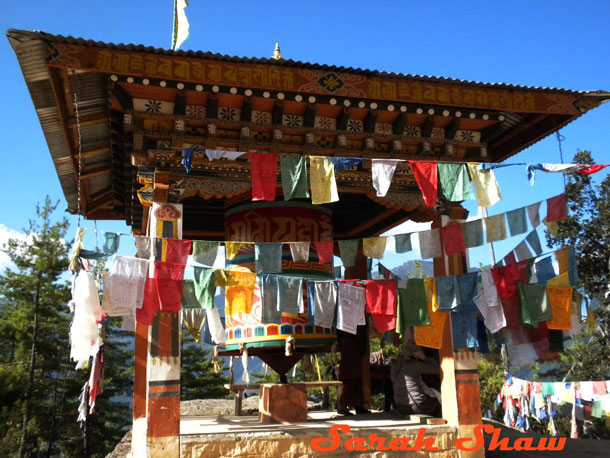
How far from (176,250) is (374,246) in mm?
2918

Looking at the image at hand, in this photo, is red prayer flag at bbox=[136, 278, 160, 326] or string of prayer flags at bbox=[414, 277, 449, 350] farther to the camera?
string of prayer flags at bbox=[414, 277, 449, 350]

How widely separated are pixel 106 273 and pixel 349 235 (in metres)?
7.28

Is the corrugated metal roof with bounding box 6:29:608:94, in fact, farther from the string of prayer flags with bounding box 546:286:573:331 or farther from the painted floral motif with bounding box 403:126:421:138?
the string of prayer flags with bounding box 546:286:573:331

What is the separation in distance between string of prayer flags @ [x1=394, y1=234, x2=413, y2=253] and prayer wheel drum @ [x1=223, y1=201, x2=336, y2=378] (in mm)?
1850

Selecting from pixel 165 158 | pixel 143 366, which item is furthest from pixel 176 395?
pixel 165 158

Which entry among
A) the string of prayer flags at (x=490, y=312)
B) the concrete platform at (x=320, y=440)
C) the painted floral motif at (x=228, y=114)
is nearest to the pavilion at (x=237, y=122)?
the painted floral motif at (x=228, y=114)

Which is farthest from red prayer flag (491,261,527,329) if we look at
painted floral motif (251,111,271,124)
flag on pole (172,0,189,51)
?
flag on pole (172,0,189,51)

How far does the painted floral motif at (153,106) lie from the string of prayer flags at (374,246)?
3.54 meters

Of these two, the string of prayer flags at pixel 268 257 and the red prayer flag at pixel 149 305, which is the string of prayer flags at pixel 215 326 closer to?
the string of prayer flags at pixel 268 257

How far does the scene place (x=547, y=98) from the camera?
28.7 feet

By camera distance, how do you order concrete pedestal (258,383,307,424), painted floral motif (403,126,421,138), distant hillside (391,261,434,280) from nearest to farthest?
concrete pedestal (258,383,307,424), painted floral motif (403,126,421,138), distant hillside (391,261,434,280)

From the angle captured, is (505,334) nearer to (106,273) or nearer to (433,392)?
(433,392)

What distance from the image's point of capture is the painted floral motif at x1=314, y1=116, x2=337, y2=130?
8531mm

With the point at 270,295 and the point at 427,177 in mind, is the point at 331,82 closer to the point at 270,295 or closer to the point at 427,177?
the point at 427,177
